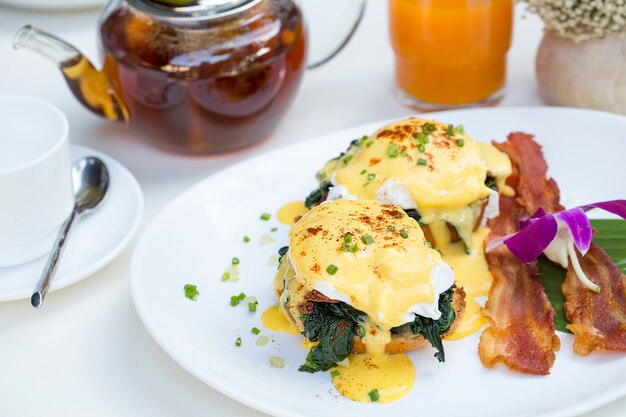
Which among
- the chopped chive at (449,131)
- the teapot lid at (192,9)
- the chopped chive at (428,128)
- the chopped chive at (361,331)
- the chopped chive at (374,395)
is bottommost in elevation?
the chopped chive at (374,395)

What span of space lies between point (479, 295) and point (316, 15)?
1898 mm

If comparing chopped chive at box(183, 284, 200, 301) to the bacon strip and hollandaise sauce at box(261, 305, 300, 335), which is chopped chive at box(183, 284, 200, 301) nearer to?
hollandaise sauce at box(261, 305, 300, 335)

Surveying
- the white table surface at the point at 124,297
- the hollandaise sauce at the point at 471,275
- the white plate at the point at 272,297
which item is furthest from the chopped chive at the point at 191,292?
the hollandaise sauce at the point at 471,275

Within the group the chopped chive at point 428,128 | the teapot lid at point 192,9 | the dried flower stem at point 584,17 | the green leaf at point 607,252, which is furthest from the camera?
the dried flower stem at point 584,17

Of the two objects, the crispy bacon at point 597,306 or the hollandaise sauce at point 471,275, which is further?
the hollandaise sauce at point 471,275

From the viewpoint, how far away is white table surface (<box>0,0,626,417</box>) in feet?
7.17

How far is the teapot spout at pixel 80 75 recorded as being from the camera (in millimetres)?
2854

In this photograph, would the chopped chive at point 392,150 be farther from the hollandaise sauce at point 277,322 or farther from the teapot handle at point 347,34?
the teapot handle at point 347,34

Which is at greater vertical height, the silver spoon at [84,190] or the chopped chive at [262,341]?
the silver spoon at [84,190]

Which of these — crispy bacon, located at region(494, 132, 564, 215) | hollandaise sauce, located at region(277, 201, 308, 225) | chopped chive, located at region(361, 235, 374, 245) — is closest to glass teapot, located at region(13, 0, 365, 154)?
hollandaise sauce, located at region(277, 201, 308, 225)

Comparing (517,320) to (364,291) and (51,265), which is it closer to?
(364,291)

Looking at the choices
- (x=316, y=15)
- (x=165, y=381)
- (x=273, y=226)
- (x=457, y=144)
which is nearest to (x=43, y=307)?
(x=165, y=381)

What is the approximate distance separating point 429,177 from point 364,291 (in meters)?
0.58

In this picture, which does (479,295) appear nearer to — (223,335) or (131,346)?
(223,335)
